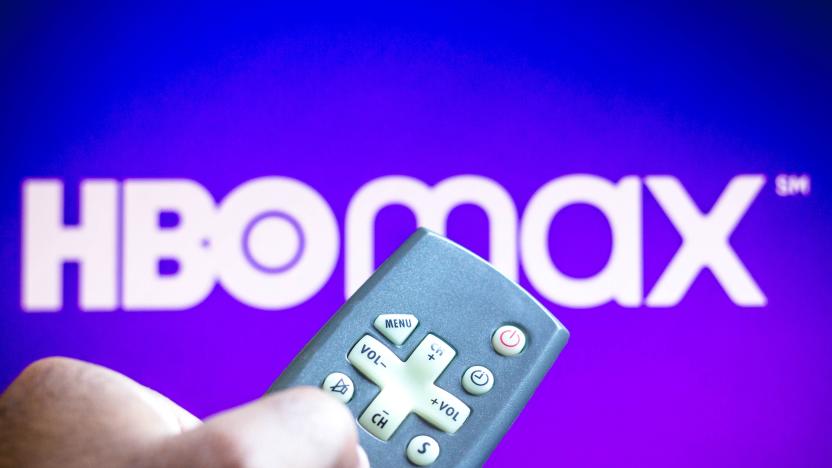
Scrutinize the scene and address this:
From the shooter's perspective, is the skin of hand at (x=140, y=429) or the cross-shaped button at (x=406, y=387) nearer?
the skin of hand at (x=140, y=429)

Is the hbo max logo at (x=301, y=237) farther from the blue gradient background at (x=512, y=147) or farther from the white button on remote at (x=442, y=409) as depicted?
the white button on remote at (x=442, y=409)

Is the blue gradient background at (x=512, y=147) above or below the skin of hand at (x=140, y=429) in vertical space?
→ above

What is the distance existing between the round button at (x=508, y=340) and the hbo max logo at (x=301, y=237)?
0.34 m

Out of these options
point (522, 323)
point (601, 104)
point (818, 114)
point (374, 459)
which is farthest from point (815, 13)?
point (374, 459)

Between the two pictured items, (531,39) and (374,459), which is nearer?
(374,459)

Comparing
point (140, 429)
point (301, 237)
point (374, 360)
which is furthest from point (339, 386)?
point (301, 237)

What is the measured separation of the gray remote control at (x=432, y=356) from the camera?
1.29ft

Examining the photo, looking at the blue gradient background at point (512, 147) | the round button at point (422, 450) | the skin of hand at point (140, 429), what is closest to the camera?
the skin of hand at point (140, 429)

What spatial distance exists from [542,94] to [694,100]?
0.50 ft

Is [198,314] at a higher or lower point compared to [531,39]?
lower

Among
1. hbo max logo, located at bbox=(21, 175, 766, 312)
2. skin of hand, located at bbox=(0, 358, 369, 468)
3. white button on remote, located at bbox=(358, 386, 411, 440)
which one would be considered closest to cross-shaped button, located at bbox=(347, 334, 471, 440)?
white button on remote, located at bbox=(358, 386, 411, 440)

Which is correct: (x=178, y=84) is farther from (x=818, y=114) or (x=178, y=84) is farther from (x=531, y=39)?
(x=818, y=114)

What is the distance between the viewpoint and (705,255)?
759mm

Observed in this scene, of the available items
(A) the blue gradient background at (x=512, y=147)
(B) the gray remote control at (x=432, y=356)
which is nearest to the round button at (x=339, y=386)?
(B) the gray remote control at (x=432, y=356)
